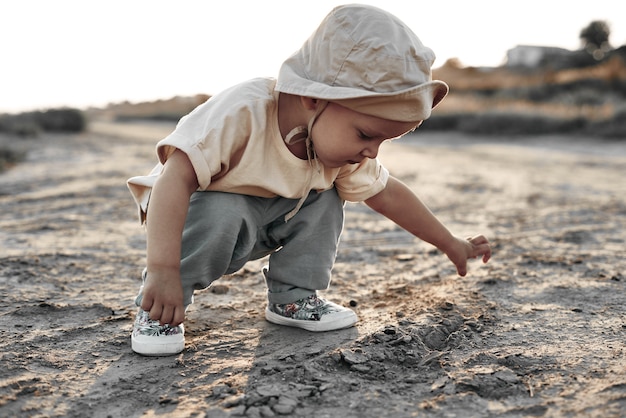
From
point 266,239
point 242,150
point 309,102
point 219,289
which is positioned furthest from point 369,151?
point 219,289

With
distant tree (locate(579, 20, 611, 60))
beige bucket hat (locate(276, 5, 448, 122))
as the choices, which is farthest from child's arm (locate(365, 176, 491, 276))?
distant tree (locate(579, 20, 611, 60))

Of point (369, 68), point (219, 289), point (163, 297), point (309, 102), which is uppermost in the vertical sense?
point (369, 68)

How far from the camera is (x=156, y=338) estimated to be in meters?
1.93

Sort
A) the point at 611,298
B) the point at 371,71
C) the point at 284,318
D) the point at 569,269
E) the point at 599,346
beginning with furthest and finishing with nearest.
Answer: the point at 569,269
the point at 611,298
the point at 284,318
the point at 599,346
the point at 371,71

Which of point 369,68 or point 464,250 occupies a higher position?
point 369,68

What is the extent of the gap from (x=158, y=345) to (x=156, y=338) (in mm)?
30

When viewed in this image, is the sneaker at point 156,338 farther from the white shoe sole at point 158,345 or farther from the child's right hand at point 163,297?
the child's right hand at point 163,297

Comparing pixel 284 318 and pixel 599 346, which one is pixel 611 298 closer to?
pixel 599 346

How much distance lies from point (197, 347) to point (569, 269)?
167 cm

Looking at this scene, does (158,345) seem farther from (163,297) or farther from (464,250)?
(464,250)

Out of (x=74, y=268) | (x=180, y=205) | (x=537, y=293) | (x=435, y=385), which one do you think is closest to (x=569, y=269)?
(x=537, y=293)

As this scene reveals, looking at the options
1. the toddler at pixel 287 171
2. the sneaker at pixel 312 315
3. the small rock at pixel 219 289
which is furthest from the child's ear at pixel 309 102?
the small rock at pixel 219 289

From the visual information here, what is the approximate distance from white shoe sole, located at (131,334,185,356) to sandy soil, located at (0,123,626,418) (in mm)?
25

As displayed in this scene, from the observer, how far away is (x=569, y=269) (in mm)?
2789
